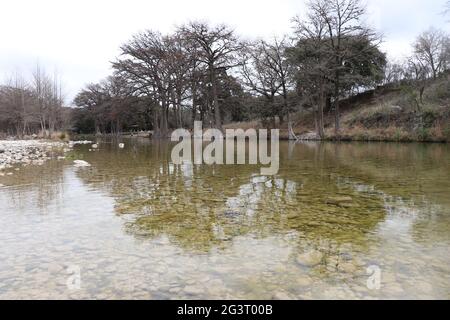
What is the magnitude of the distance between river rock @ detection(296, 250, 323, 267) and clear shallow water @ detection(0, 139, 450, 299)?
5 cm

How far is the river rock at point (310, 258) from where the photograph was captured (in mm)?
3572

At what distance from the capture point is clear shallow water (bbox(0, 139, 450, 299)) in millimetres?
3074

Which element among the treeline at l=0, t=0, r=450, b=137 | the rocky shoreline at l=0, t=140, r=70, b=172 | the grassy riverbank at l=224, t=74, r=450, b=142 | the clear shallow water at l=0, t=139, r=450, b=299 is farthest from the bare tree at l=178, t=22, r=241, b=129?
the clear shallow water at l=0, t=139, r=450, b=299

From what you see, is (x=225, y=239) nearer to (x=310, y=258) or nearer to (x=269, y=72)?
(x=310, y=258)

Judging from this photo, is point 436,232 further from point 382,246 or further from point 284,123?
point 284,123

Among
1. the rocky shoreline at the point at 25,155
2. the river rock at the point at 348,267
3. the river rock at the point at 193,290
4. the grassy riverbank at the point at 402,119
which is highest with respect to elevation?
the grassy riverbank at the point at 402,119

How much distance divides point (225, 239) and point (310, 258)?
1.10m

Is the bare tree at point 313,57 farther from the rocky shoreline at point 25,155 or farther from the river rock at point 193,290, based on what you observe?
the river rock at point 193,290

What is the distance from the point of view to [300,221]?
5109 millimetres

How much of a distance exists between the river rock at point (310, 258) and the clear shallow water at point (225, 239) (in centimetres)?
5

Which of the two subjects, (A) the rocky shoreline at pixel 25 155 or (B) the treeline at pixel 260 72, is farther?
(B) the treeline at pixel 260 72

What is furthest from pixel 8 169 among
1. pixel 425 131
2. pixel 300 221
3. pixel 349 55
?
pixel 349 55

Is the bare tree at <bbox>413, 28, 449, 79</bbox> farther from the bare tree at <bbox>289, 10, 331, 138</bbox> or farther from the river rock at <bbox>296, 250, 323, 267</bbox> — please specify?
the river rock at <bbox>296, 250, 323, 267</bbox>

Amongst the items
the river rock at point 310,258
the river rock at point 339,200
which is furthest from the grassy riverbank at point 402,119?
the river rock at point 310,258
